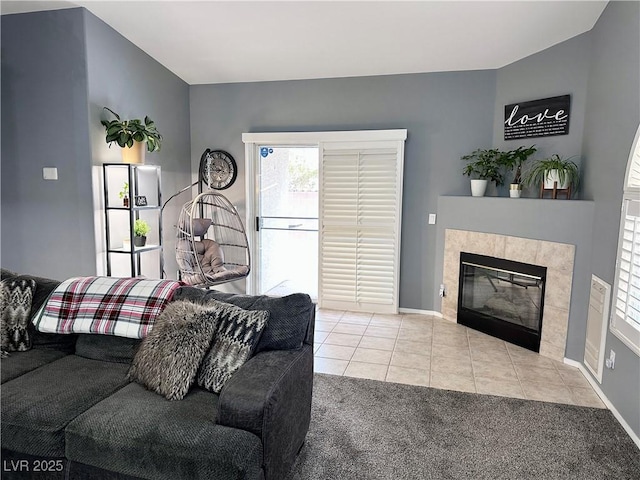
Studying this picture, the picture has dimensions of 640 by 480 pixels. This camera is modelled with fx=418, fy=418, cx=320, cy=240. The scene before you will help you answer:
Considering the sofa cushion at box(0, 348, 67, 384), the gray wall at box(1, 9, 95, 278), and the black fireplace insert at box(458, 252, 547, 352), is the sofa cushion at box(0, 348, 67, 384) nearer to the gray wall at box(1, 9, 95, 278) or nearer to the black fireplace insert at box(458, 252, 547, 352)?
the gray wall at box(1, 9, 95, 278)

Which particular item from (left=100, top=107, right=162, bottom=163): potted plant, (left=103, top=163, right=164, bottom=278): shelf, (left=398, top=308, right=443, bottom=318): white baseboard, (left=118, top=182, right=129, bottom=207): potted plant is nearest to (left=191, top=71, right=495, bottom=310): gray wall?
(left=398, top=308, right=443, bottom=318): white baseboard

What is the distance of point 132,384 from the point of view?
2062 mm

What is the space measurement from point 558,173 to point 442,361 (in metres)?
1.93

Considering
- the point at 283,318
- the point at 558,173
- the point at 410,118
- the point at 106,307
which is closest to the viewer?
the point at 283,318

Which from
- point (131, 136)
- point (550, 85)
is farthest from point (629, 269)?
point (131, 136)

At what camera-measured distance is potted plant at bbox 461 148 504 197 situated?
4307mm

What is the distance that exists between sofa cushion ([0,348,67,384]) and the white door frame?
9.90 feet

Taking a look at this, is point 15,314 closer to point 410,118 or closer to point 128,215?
point 128,215

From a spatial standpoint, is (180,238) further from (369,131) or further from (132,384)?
(132,384)

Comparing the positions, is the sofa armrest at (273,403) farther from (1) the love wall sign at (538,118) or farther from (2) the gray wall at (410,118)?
(1) the love wall sign at (538,118)

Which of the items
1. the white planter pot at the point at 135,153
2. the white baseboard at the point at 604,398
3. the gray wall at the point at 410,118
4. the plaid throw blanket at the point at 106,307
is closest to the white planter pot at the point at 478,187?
the gray wall at the point at 410,118

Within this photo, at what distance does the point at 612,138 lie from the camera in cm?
304

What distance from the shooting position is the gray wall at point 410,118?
15.0 ft

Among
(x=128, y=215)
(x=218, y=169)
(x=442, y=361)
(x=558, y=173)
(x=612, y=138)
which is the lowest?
(x=442, y=361)
